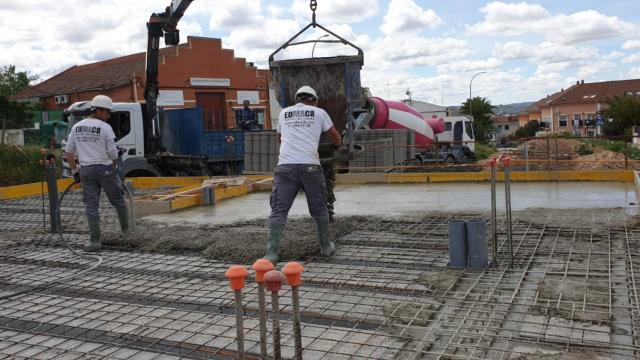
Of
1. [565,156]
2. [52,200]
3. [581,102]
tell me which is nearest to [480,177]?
[52,200]

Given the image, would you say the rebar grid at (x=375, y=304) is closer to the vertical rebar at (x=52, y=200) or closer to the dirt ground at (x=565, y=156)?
the vertical rebar at (x=52, y=200)

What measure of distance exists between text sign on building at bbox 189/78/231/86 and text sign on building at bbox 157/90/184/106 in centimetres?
93

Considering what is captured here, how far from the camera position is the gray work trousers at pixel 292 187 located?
16.6 feet

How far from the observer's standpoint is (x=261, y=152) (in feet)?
40.3

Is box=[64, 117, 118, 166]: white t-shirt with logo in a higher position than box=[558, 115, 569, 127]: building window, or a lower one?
lower

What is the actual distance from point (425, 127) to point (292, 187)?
1596 cm

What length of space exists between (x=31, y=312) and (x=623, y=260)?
4.71 m

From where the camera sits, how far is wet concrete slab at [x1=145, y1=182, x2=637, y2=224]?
798 centimetres

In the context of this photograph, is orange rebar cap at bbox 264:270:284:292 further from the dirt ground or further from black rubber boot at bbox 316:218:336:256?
the dirt ground

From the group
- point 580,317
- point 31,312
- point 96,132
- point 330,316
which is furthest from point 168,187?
point 580,317

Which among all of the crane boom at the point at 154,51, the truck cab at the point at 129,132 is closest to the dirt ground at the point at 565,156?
the crane boom at the point at 154,51

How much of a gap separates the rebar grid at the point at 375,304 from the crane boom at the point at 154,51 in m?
7.11

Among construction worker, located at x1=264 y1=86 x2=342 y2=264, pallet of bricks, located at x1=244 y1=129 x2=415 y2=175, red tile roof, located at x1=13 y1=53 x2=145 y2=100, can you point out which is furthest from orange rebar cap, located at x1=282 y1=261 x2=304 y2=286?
red tile roof, located at x1=13 y1=53 x2=145 y2=100

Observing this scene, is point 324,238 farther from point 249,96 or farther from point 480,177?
point 249,96
